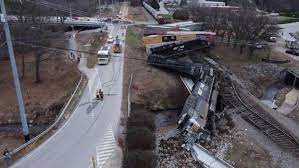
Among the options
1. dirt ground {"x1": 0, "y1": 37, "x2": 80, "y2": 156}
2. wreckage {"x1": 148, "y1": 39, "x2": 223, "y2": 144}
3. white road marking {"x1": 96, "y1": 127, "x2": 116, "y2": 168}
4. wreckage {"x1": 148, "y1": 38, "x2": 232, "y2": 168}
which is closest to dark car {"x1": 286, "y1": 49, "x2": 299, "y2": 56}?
wreckage {"x1": 148, "y1": 38, "x2": 232, "y2": 168}

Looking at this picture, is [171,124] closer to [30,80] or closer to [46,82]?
[46,82]

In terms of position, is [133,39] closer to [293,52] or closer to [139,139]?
Answer: [293,52]

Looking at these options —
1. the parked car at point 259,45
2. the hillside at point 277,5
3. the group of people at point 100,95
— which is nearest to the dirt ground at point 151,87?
the group of people at point 100,95

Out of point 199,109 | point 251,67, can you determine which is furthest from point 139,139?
point 251,67

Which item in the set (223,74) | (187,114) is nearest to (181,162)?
(187,114)

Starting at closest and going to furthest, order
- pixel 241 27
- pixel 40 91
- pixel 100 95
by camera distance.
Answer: pixel 100 95 < pixel 40 91 < pixel 241 27

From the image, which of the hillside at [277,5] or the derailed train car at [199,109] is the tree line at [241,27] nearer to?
the derailed train car at [199,109]
